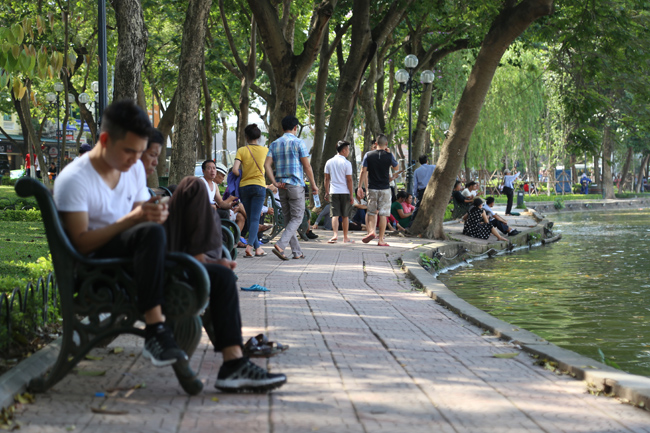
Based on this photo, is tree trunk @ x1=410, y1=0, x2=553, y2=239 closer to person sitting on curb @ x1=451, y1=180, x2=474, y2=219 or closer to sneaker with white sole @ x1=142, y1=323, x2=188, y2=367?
person sitting on curb @ x1=451, y1=180, x2=474, y2=219

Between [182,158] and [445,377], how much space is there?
7694 mm

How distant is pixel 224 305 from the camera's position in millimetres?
4086

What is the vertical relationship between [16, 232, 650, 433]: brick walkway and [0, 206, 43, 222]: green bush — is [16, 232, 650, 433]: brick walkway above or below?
below

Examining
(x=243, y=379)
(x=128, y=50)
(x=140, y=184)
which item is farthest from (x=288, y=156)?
(x=243, y=379)

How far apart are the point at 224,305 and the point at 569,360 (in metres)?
2.33

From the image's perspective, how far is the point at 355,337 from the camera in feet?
19.1

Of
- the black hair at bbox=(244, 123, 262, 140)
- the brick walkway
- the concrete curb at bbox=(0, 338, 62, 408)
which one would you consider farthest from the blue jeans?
the concrete curb at bbox=(0, 338, 62, 408)

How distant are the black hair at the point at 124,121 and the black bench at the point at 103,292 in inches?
17.5

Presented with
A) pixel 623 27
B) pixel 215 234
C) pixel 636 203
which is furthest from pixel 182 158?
pixel 636 203

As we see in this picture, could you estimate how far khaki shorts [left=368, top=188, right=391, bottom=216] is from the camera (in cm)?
1443

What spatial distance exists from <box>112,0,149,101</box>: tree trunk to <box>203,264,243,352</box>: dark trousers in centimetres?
645

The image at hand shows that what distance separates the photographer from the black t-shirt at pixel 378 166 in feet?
46.6

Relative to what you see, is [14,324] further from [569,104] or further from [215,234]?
[569,104]

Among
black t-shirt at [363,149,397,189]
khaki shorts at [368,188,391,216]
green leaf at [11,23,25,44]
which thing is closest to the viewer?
green leaf at [11,23,25,44]
